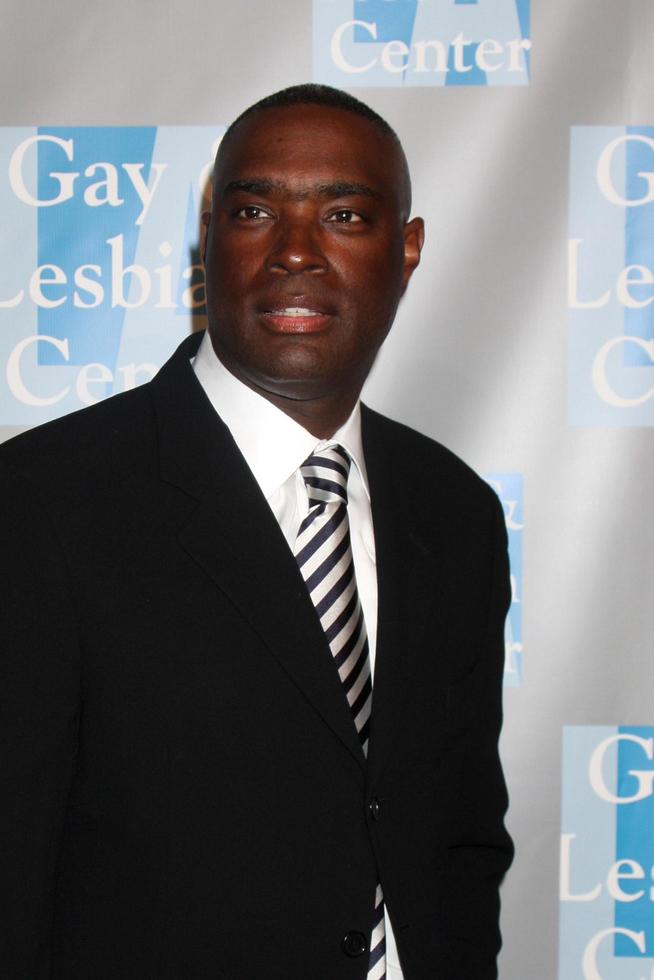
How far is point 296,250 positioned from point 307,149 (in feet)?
0.40

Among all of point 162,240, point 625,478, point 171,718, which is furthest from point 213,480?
point 625,478

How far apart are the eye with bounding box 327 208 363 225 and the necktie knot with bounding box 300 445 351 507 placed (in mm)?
254

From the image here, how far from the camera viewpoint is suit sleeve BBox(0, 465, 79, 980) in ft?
3.17

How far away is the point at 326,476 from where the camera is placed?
46.6 inches

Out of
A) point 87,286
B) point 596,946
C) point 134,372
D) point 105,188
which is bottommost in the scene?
point 596,946

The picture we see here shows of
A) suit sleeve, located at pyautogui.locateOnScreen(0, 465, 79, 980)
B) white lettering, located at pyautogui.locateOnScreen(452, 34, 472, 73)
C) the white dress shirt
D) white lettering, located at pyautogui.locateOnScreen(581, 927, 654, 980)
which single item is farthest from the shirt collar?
white lettering, located at pyautogui.locateOnScreen(581, 927, 654, 980)

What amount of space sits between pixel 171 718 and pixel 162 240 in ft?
2.87

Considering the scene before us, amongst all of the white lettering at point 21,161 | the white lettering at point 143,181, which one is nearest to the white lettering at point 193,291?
the white lettering at point 143,181

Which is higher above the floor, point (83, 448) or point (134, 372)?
point (134, 372)

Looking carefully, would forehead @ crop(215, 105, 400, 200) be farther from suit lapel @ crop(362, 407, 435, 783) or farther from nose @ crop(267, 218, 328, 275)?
suit lapel @ crop(362, 407, 435, 783)

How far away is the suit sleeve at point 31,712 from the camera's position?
3.17ft

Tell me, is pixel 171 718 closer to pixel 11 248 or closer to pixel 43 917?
pixel 43 917

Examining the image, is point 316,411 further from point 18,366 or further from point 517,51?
point 517,51

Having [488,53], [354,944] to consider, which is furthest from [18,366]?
[354,944]
